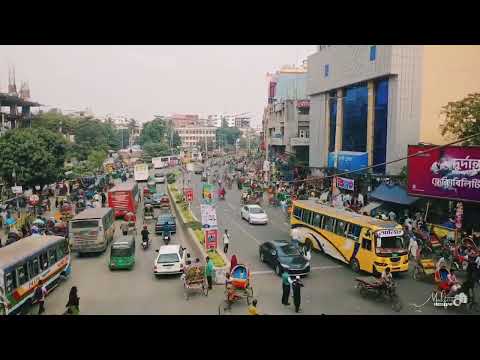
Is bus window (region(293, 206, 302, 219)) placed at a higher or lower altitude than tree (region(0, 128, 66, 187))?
lower

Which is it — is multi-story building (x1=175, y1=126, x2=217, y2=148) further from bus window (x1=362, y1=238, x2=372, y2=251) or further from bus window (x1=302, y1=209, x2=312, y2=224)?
bus window (x1=362, y1=238, x2=372, y2=251)

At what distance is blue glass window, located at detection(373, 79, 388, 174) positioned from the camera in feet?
103

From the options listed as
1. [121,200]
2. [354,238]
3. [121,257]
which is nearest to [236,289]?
[354,238]

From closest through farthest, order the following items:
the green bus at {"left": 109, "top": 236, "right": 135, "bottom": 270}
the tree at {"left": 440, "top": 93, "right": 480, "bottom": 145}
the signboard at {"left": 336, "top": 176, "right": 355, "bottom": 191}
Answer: the green bus at {"left": 109, "top": 236, "right": 135, "bottom": 270} → the tree at {"left": 440, "top": 93, "right": 480, "bottom": 145} → the signboard at {"left": 336, "top": 176, "right": 355, "bottom": 191}

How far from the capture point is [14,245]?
15.5 metres

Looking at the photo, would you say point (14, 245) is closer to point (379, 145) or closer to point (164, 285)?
point (164, 285)

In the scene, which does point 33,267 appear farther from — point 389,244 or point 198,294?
point 389,244

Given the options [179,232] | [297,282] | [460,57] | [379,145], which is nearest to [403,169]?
[379,145]

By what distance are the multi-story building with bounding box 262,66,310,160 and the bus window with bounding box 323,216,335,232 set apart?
100 feet

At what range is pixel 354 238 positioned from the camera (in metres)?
18.0

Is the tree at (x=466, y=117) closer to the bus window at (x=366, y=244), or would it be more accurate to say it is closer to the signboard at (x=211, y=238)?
the bus window at (x=366, y=244)

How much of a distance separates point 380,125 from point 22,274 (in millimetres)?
25489

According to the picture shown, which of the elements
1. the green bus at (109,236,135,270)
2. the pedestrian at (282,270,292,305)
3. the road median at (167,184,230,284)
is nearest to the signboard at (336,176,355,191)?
the road median at (167,184,230,284)

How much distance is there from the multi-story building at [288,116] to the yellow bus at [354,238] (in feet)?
96.3
